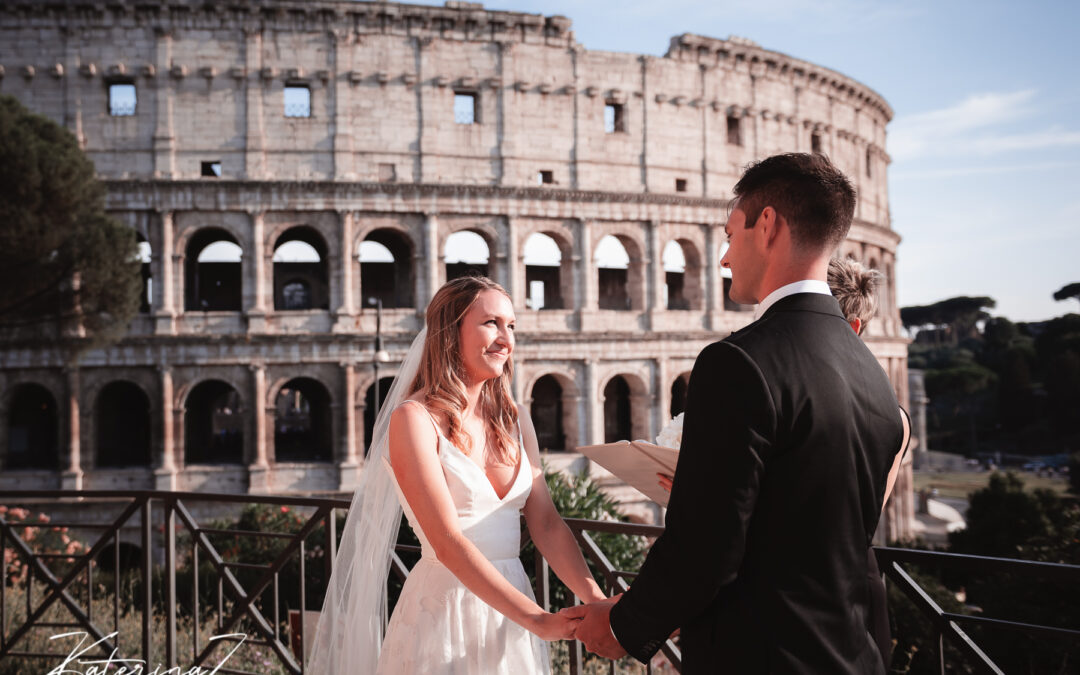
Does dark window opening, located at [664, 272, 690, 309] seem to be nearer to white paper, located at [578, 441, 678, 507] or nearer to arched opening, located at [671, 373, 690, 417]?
arched opening, located at [671, 373, 690, 417]

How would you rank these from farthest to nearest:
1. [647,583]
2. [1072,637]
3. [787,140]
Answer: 1. [787,140]
2. [1072,637]
3. [647,583]

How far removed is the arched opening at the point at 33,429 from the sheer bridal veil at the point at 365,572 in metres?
20.8

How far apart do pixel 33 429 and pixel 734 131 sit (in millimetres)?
21180

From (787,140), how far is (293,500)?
2271 centimetres

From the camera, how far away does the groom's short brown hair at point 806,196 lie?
6.15ft

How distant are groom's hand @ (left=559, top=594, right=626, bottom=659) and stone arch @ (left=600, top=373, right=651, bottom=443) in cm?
1907

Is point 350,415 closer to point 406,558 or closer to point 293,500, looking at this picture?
point 406,558

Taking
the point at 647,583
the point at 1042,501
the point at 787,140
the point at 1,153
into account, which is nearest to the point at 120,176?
the point at 1,153

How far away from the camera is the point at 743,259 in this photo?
1.96 metres

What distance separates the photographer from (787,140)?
77.5ft

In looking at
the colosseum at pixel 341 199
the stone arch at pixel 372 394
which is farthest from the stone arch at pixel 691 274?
the stone arch at pixel 372 394

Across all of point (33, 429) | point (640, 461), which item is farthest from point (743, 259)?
point (33, 429)

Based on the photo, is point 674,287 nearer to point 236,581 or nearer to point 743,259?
point 236,581

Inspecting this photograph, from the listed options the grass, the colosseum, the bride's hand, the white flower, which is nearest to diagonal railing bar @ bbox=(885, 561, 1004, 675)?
the white flower
